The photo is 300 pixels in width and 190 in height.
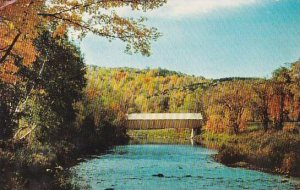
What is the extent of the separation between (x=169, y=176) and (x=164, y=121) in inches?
1378

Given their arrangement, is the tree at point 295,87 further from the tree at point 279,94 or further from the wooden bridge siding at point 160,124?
the wooden bridge siding at point 160,124

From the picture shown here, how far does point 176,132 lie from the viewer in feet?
182

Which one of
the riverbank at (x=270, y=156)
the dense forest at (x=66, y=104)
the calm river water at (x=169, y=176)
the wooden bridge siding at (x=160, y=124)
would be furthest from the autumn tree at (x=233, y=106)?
the calm river water at (x=169, y=176)

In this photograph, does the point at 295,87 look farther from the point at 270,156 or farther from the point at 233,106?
the point at 233,106

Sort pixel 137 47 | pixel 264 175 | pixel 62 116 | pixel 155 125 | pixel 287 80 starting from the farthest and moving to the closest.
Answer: pixel 155 125
pixel 287 80
pixel 62 116
pixel 264 175
pixel 137 47

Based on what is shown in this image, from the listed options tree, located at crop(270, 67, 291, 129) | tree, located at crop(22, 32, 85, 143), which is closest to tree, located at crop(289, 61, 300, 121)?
tree, located at crop(270, 67, 291, 129)

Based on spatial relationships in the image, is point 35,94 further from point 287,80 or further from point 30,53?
point 287,80

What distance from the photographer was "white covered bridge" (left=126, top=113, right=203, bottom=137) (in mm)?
49438

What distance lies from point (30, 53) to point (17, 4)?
292cm

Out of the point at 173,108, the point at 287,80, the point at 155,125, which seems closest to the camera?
the point at 287,80

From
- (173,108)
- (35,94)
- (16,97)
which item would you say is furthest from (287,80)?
(173,108)

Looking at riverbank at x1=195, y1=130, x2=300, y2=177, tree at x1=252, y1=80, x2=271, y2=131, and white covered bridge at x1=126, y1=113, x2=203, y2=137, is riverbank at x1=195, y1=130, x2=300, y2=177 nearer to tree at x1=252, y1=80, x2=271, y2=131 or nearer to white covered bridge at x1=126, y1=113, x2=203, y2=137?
tree at x1=252, y1=80, x2=271, y2=131

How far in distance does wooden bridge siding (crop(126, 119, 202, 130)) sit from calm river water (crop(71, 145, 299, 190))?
27732 millimetres

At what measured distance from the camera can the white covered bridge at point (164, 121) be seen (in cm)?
4944
